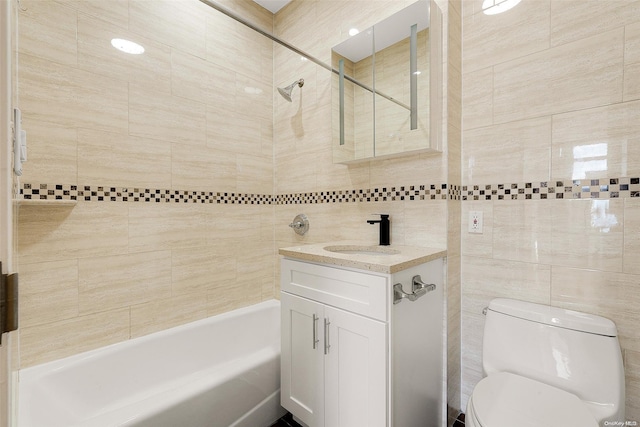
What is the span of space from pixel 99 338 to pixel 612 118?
8.44ft

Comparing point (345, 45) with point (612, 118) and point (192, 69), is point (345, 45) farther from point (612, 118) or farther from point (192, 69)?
point (612, 118)

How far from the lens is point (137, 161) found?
168cm

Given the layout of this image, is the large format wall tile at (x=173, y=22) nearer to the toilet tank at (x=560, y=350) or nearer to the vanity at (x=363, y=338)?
the vanity at (x=363, y=338)

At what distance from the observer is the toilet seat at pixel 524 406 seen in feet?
3.14

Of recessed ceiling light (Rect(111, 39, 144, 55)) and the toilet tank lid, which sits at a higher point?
recessed ceiling light (Rect(111, 39, 144, 55))

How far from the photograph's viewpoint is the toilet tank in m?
1.10

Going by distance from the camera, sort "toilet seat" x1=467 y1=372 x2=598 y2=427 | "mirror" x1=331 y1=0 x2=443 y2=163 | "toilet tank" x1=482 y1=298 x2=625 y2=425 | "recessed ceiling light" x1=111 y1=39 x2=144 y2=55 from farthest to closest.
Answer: "recessed ceiling light" x1=111 y1=39 x2=144 y2=55
"mirror" x1=331 y1=0 x2=443 y2=163
"toilet tank" x1=482 y1=298 x2=625 y2=425
"toilet seat" x1=467 y1=372 x2=598 y2=427

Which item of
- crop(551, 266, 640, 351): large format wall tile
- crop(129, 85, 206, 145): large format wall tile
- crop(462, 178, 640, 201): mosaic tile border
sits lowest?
crop(551, 266, 640, 351): large format wall tile

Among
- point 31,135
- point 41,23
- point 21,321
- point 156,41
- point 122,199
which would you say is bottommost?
point 21,321

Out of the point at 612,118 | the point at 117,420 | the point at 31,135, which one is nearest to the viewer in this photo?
the point at 117,420

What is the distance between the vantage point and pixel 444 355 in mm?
1473

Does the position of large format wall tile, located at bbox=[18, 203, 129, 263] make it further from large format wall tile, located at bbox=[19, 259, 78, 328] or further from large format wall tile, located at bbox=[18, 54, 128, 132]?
large format wall tile, located at bbox=[18, 54, 128, 132]

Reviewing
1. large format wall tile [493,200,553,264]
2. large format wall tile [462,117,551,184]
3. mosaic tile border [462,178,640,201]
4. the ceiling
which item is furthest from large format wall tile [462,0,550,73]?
the ceiling

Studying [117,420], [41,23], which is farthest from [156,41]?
[117,420]
